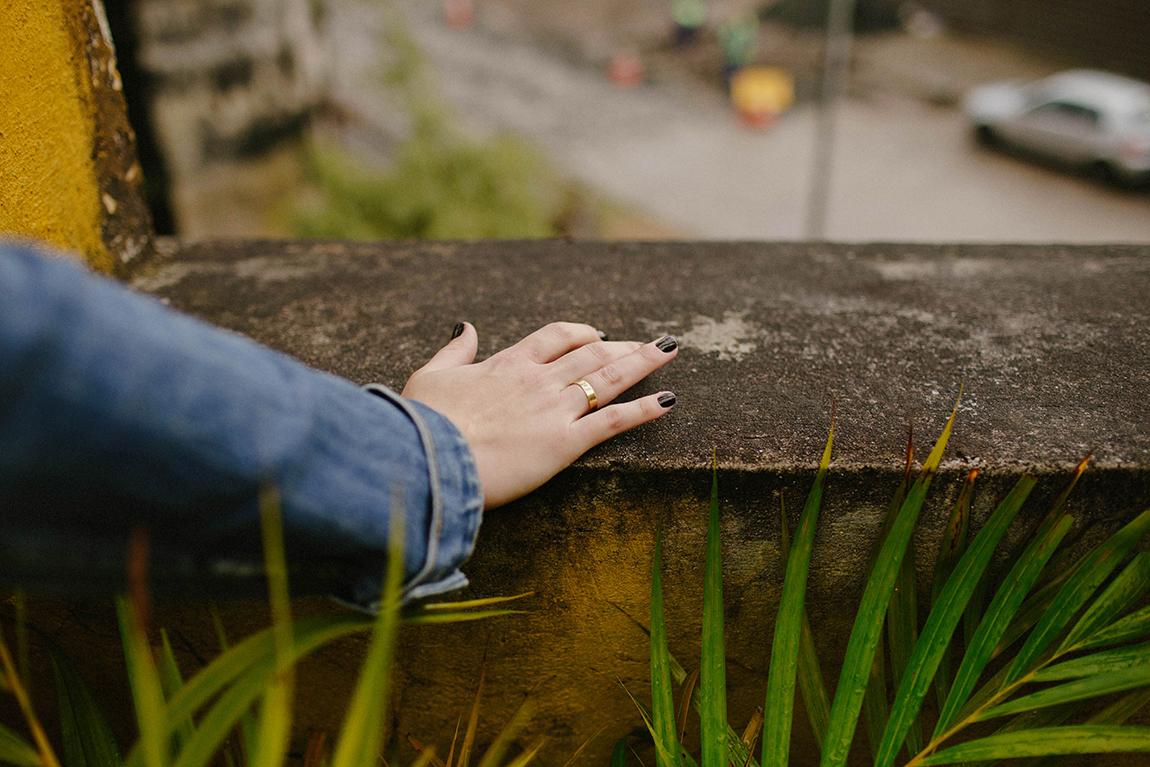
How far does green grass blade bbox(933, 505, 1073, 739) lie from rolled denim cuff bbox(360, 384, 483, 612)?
62 cm

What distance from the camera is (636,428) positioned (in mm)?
1044

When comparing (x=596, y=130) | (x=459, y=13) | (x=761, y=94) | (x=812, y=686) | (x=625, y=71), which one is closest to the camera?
(x=812, y=686)

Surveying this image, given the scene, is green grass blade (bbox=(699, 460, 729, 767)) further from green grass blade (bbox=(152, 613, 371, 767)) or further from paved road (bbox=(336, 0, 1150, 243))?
paved road (bbox=(336, 0, 1150, 243))

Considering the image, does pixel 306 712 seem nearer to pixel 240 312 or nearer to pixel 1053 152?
pixel 240 312

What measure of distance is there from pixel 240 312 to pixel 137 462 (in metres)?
0.89

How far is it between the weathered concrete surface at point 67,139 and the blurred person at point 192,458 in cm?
80

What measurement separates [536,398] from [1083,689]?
2.46ft

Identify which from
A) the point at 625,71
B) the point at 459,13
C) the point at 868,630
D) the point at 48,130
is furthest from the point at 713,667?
the point at 459,13

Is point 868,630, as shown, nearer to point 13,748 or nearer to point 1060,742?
point 1060,742

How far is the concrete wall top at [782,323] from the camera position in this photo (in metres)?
1.02

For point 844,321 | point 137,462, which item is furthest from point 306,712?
point 844,321

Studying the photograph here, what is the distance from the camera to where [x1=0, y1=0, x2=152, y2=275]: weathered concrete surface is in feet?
3.95

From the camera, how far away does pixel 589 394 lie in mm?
999

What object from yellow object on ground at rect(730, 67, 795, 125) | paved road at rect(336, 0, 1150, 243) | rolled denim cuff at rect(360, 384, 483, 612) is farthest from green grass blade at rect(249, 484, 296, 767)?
yellow object on ground at rect(730, 67, 795, 125)
